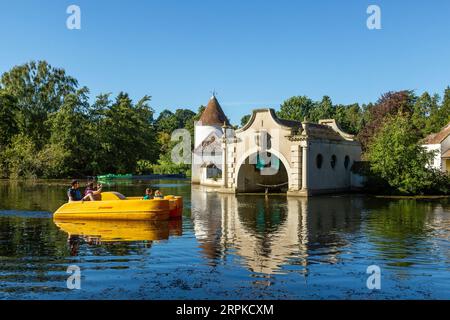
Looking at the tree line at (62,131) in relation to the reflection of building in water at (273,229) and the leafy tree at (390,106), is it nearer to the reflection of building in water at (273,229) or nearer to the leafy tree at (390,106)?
the leafy tree at (390,106)

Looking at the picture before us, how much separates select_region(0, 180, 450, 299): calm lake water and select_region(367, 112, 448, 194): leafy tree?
1438 cm

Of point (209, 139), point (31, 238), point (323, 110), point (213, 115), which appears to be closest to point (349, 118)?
point (323, 110)

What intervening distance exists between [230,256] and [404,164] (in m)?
27.6

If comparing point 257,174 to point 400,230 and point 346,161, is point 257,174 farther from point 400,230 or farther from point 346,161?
point 400,230

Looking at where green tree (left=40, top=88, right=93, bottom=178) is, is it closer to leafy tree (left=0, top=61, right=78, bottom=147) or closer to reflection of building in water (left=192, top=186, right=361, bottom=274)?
leafy tree (left=0, top=61, right=78, bottom=147)

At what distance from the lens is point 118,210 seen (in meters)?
20.4

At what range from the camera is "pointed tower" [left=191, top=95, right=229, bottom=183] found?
53688 mm

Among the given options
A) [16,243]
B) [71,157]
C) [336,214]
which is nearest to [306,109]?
[71,157]

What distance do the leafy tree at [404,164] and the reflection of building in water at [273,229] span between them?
27.6ft

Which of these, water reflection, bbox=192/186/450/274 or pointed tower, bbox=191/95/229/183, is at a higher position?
pointed tower, bbox=191/95/229/183

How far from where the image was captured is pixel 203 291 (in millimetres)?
9922

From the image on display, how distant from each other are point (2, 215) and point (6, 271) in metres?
12.8

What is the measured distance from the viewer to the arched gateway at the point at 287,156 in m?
35.8

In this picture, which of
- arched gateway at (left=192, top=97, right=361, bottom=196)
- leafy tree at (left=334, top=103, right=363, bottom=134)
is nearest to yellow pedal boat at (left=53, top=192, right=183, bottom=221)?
arched gateway at (left=192, top=97, right=361, bottom=196)
